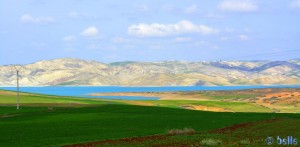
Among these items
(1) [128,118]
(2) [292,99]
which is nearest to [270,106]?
(2) [292,99]

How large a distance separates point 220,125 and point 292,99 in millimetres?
94347

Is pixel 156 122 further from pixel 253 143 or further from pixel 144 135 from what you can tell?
pixel 253 143

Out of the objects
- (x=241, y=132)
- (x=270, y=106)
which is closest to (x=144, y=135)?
(x=241, y=132)

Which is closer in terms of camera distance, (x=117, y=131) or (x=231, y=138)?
(x=231, y=138)

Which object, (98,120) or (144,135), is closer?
(144,135)

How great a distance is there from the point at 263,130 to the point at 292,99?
101 m

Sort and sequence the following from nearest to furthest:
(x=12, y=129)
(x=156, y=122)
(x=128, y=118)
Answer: (x=12, y=129), (x=156, y=122), (x=128, y=118)

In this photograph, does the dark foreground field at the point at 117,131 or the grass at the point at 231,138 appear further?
the dark foreground field at the point at 117,131

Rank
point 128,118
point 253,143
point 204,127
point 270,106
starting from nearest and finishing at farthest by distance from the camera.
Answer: point 253,143
point 204,127
point 128,118
point 270,106

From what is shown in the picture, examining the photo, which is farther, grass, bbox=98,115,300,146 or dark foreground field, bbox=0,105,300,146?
dark foreground field, bbox=0,105,300,146

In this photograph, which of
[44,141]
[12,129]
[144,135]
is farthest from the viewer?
[12,129]

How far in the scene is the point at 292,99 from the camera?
500ft

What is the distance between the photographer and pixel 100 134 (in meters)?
53.9

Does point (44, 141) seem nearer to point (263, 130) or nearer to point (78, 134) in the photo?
point (78, 134)
